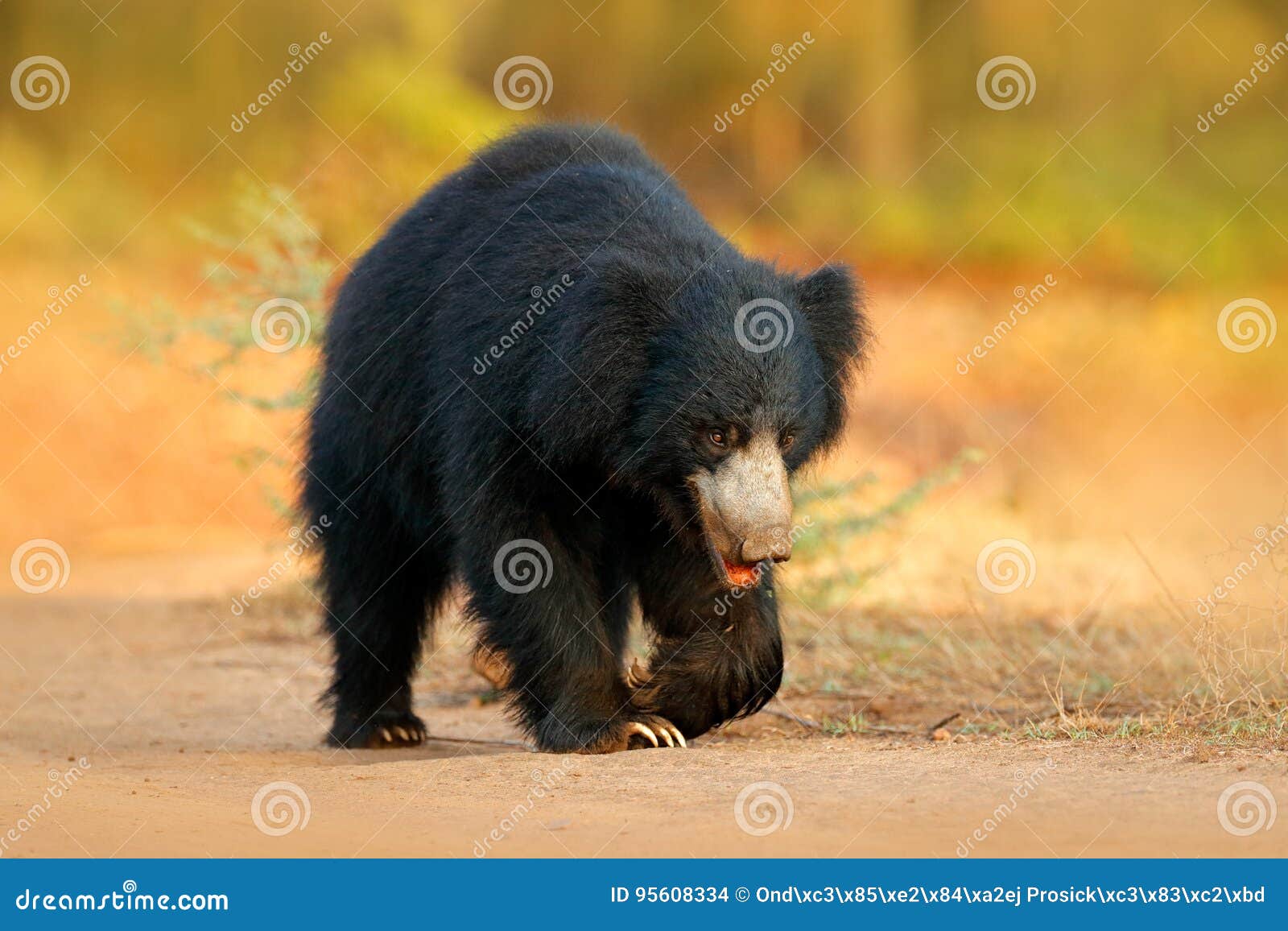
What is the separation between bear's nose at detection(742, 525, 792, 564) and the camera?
4652mm

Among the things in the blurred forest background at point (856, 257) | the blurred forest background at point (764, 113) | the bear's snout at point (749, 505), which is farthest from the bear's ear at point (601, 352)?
the blurred forest background at point (764, 113)

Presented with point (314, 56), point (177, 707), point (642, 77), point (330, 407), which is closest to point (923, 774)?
point (330, 407)

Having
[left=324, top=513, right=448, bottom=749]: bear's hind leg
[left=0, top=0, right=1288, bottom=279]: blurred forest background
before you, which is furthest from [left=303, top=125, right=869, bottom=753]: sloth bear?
[left=0, top=0, right=1288, bottom=279]: blurred forest background

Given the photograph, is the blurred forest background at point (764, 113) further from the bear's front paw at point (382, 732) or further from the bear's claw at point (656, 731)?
the bear's claw at point (656, 731)

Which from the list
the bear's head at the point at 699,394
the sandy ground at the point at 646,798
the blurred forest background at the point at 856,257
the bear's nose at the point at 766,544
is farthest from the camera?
the blurred forest background at the point at 856,257

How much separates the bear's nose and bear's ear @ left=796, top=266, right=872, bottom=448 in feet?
2.22

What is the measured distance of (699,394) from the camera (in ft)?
15.9

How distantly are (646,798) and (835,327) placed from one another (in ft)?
5.85

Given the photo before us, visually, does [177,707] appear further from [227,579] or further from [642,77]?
[642,77]

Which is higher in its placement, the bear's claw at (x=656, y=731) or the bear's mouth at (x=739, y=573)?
the bear's mouth at (x=739, y=573)

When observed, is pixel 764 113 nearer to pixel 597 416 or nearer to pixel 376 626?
pixel 376 626

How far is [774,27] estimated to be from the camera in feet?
77.7

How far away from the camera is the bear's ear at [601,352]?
16.1 ft

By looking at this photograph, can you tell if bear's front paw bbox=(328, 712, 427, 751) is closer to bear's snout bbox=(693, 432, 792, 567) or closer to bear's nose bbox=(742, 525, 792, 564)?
bear's snout bbox=(693, 432, 792, 567)
